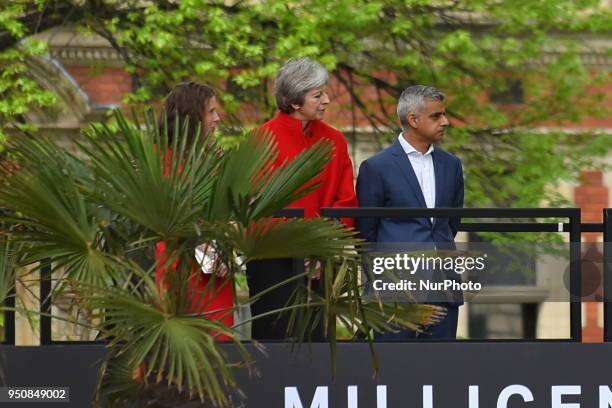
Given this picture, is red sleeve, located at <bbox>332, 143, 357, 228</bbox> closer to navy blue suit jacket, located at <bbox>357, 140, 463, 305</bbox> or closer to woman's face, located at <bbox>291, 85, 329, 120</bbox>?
navy blue suit jacket, located at <bbox>357, 140, 463, 305</bbox>

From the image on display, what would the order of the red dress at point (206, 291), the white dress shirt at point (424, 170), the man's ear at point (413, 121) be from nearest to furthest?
the red dress at point (206, 291) → the white dress shirt at point (424, 170) → the man's ear at point (413, 121)

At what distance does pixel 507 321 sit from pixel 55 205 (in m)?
21.5

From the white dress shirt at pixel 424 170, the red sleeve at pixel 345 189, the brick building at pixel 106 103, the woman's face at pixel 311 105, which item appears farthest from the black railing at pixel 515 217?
the brick building at pixel 106 103

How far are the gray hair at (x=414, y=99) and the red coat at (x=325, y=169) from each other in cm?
46

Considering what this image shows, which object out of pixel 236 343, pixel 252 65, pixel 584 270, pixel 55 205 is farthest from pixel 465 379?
pixel 252 65

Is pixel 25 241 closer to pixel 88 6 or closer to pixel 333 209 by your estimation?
pixel 333 209

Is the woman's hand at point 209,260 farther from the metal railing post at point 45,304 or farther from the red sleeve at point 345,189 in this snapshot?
the red sleeve at point 345,189

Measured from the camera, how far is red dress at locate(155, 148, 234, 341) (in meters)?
7.55

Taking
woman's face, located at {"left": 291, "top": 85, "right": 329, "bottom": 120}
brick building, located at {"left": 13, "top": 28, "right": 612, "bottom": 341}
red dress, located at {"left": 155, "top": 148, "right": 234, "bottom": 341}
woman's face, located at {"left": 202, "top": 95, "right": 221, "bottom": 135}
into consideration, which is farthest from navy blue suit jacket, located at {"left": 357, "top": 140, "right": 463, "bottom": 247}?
brick building, located at {"left": 13, "top": 28, "right": 612, "bottom": 341}

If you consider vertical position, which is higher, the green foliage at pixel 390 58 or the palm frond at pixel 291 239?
the green foliage at pixel 390 58

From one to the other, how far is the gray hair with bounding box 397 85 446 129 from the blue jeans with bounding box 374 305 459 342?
1042mm

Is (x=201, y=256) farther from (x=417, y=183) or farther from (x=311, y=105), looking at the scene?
(x=417, y=183)

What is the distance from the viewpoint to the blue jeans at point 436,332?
8367 millimetres

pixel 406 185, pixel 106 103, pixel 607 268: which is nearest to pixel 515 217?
pixel 607 268
